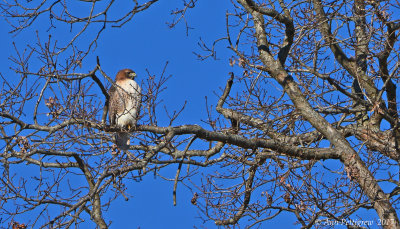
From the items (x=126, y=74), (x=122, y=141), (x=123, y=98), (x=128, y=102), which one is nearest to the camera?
(x=122, y=141)

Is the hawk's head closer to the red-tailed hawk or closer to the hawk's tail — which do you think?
the red-tailed hawk

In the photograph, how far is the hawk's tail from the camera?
21.1 feet

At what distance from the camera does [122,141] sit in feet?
22.6

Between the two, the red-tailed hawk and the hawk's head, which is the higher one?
the hawk's head

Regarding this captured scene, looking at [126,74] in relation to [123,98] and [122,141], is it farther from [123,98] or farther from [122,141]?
[122,141]

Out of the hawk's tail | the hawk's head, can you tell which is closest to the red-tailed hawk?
the hawk's head

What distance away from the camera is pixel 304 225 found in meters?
6.10

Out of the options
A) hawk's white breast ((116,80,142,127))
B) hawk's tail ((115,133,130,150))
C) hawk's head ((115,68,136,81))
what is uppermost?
hawk's head ((115,68,136,81))

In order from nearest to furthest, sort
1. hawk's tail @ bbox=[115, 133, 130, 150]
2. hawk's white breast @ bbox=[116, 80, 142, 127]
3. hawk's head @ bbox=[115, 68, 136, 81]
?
hawk's tail @ bbox=[115, 133, 130, 150] < hawk's white breast @ bbox=[116, 80, 142, 127] < hawk's head @ bbox=[115, 68, 136, 81]

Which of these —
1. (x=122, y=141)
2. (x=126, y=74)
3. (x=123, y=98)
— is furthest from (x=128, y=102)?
(x=122, y=141)

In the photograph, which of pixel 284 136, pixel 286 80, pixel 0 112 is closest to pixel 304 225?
pixel 284 136

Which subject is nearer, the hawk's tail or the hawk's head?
the hawk's tail

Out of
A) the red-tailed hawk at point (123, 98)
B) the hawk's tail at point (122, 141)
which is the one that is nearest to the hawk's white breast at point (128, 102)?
the red-tailed hawk at point (123, 98)

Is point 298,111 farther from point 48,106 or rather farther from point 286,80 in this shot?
point 48,106
